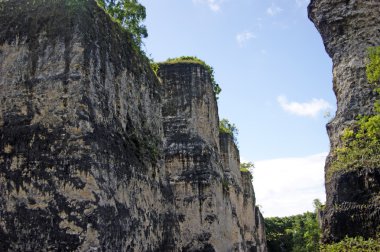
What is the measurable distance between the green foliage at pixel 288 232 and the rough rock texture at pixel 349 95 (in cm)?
2649

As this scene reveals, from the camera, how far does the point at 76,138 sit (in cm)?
627

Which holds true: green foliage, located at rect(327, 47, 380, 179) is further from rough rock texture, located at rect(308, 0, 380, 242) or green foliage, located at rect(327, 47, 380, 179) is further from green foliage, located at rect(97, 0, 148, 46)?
green foliage, located at rect(97, 0, 148, 46)

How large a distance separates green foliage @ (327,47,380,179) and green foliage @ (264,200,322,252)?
27436 mm

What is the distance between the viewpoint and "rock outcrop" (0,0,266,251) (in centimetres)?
603

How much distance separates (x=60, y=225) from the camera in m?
5.91

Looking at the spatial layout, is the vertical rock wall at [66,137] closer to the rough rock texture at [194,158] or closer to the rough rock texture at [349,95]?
the rough rock texture at [349,95]

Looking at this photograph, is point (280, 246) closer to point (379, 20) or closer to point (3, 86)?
point (379, 20)

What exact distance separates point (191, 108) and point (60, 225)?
10366mm

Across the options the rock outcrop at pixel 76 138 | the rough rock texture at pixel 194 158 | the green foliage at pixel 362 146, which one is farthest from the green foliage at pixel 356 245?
the rough rock texture at pixel 194 158

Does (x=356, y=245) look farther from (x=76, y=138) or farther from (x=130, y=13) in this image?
(x=130, y=13)

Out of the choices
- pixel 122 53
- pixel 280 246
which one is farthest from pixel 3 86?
pixel 280 246

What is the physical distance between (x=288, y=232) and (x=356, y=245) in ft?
117

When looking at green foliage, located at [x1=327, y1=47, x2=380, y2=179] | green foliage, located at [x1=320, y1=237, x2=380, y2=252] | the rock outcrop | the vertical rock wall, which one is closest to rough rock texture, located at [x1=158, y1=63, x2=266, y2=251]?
green foliage, located at [x1=327, y1=47, x2=380, y2=179]

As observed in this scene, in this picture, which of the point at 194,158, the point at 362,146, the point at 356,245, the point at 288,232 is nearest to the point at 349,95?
the point at 362,146
